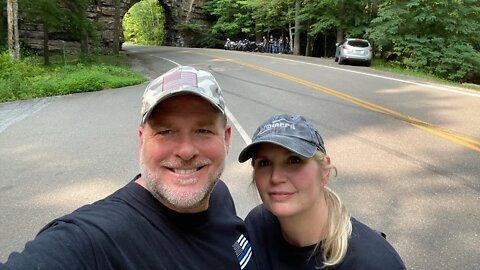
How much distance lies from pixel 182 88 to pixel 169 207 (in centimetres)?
54

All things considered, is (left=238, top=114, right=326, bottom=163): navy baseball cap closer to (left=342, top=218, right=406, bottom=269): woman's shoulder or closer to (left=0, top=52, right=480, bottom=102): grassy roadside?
(left=342, top=218, right=406, bottom=269): woman's shoulder

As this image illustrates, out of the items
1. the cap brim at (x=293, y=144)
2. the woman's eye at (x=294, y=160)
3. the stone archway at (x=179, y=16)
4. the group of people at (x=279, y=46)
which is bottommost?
the woman's eye at (x=294, y=160)

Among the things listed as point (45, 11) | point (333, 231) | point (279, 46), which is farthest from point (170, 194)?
point (279, 46)

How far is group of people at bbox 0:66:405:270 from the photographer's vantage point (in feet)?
5.01

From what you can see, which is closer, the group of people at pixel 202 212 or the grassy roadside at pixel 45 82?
the group of people at pixel 202 212

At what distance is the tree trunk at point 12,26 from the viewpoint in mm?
16625

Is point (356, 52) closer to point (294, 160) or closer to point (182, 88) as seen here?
point (294, 160)

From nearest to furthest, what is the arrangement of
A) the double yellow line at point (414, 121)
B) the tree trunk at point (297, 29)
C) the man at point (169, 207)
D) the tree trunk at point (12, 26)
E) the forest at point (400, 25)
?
the man at point (169, 207)
the double yellow line at point (414, 121)
the tree trunk at point (12, 26)
the forest at point (400, 25)
the tree trunk at point (297, 29)

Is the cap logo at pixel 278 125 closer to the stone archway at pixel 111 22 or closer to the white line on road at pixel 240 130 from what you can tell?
the white line on road at pixel 240 130

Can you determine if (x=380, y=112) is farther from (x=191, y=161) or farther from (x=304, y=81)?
(x=191, y=161)

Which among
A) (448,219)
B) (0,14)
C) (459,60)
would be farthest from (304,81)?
(0,14)

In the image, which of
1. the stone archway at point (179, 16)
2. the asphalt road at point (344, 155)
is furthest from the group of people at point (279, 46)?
the asphalt road at point (344, 155)

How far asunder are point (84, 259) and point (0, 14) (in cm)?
2361

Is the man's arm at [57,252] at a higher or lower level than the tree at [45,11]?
lower
